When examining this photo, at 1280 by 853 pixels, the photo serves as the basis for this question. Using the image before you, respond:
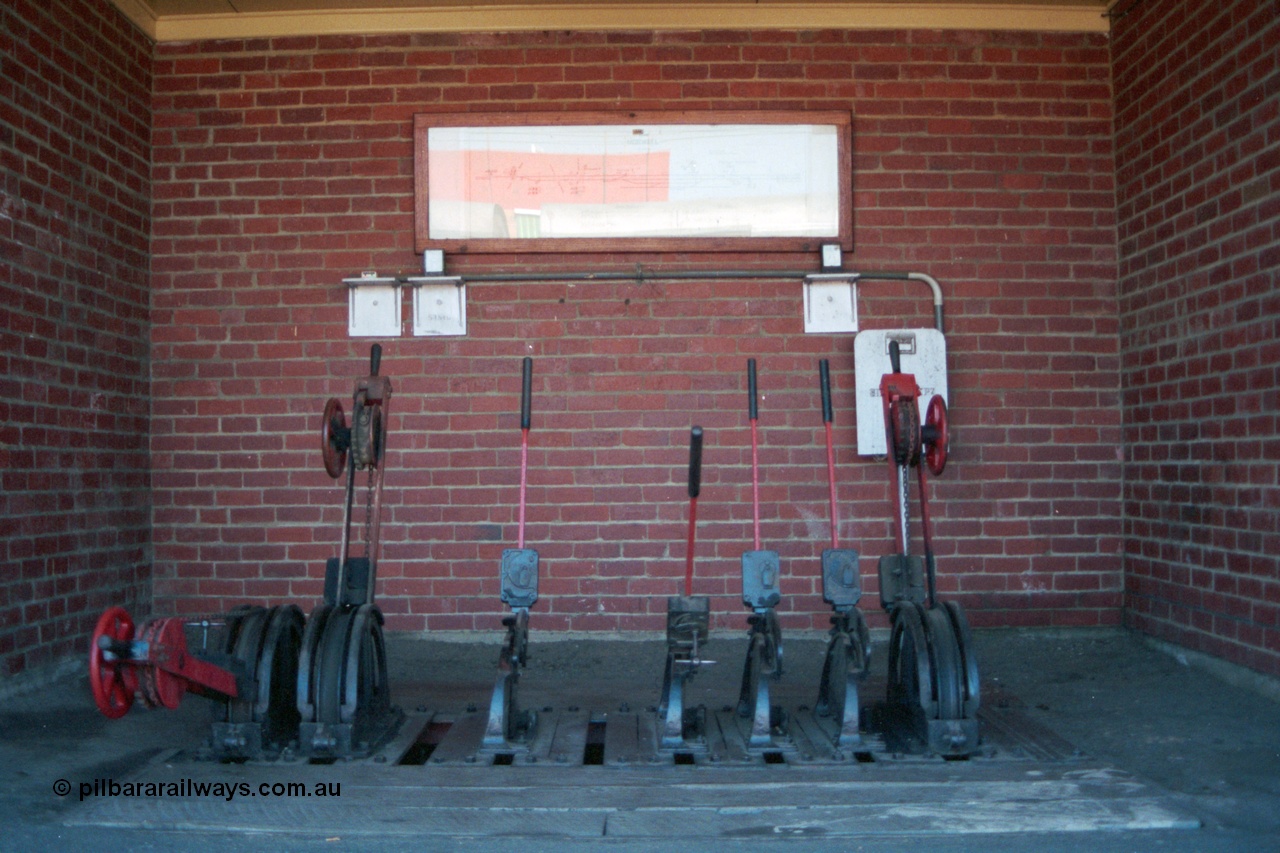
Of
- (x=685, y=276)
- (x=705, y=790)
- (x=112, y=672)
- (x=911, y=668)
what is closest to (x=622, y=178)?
(x=685, y=276)

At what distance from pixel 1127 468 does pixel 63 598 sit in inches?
201

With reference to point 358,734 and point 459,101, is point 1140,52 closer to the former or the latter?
point 459,101

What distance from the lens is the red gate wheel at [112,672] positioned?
324cm

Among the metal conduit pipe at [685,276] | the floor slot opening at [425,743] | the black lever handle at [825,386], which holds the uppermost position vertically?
the metal conduit pipe at [685,276]

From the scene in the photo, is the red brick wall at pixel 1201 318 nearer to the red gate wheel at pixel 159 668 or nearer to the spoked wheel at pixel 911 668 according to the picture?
the spoked wheel at pixel 911 668

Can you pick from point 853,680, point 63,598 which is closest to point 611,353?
point 853,680

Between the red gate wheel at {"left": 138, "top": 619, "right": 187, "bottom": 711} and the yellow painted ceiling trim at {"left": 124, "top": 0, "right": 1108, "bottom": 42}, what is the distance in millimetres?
3507

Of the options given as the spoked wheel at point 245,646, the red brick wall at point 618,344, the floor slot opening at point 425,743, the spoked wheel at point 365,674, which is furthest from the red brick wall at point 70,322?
the floor slot opening at point 425,743

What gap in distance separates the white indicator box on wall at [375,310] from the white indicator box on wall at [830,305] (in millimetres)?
2086

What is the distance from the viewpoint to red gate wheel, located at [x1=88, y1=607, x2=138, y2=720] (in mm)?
3236

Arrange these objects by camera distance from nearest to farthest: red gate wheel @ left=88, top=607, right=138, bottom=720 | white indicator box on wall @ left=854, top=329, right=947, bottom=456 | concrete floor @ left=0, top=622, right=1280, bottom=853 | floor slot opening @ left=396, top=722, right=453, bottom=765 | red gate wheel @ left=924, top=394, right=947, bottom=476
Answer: concrete floor @ left=0, top=622, right=1280, bottom=853 → red gate wheel @ left=88, top=607, right=138, bottom=720 → floor slot opening @ left=396, top=722, right=453, bottom=765 → red gate wheel @ left=924, top=394, right=947, bottom=476 → white indicator box on wall @ left=854, top=329, right=947, bottom=456

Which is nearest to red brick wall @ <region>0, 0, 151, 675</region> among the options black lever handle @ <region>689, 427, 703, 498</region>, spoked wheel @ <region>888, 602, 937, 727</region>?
black lever handle @ <region>689, 427, 703, 498</region>

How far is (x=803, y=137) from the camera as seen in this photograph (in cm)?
569
